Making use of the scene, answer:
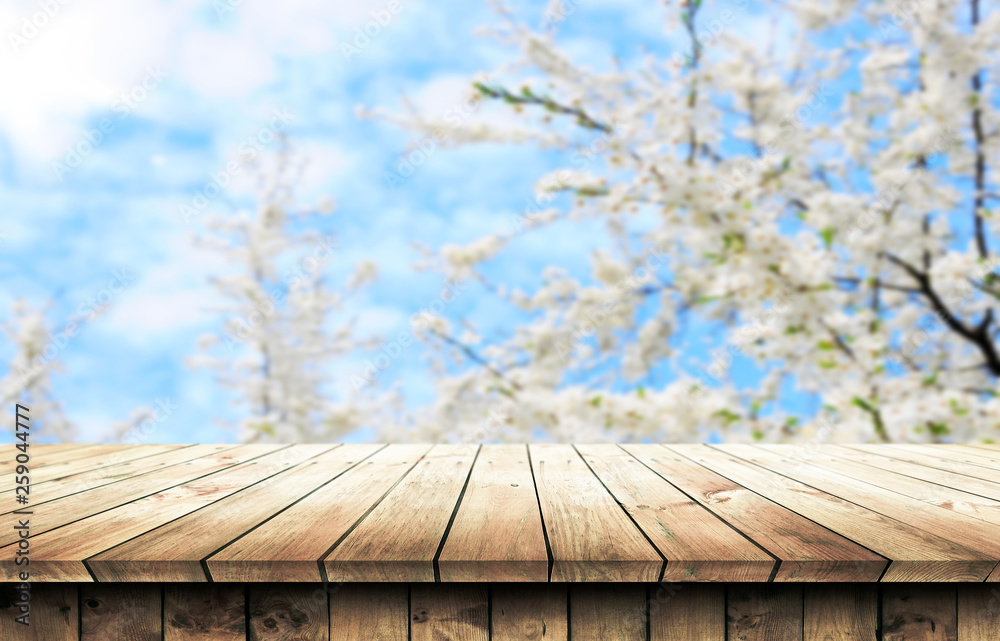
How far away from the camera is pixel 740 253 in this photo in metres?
3.19

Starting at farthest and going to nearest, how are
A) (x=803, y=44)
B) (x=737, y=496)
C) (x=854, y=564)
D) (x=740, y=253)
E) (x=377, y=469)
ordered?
(x=803, y=44) → (x=740, y=253) → (x=377, y=469) → (x=737, y=496) → (x=854, y=564)

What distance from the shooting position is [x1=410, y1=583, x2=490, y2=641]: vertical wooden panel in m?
0.89

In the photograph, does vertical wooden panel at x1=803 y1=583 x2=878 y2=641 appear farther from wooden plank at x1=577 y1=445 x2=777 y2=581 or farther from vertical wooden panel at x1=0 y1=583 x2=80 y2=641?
vertical wooden panel at x1=0 y1=583 x2=80 y2=641

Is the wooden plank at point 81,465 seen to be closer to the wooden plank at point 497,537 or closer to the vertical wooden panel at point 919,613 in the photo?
the wooden plank at point 497,537

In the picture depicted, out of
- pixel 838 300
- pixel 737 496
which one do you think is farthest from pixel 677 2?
pixel 737 496

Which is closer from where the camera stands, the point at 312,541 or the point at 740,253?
the point at 312,541

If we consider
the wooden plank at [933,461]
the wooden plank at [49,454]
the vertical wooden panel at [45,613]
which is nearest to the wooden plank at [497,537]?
the vertical wooden panel at [45,613]

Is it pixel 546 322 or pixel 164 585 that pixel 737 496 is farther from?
pixel 546 322

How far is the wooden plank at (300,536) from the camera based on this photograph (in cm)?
84

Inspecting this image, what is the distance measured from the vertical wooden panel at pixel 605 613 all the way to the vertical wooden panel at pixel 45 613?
0.74m

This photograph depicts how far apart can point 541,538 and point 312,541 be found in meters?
0.34

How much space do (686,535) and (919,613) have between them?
0.36 metres

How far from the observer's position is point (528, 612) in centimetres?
89

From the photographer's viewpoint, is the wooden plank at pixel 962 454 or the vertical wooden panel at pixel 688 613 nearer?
the vertical wooden panel at pixel 688 613
